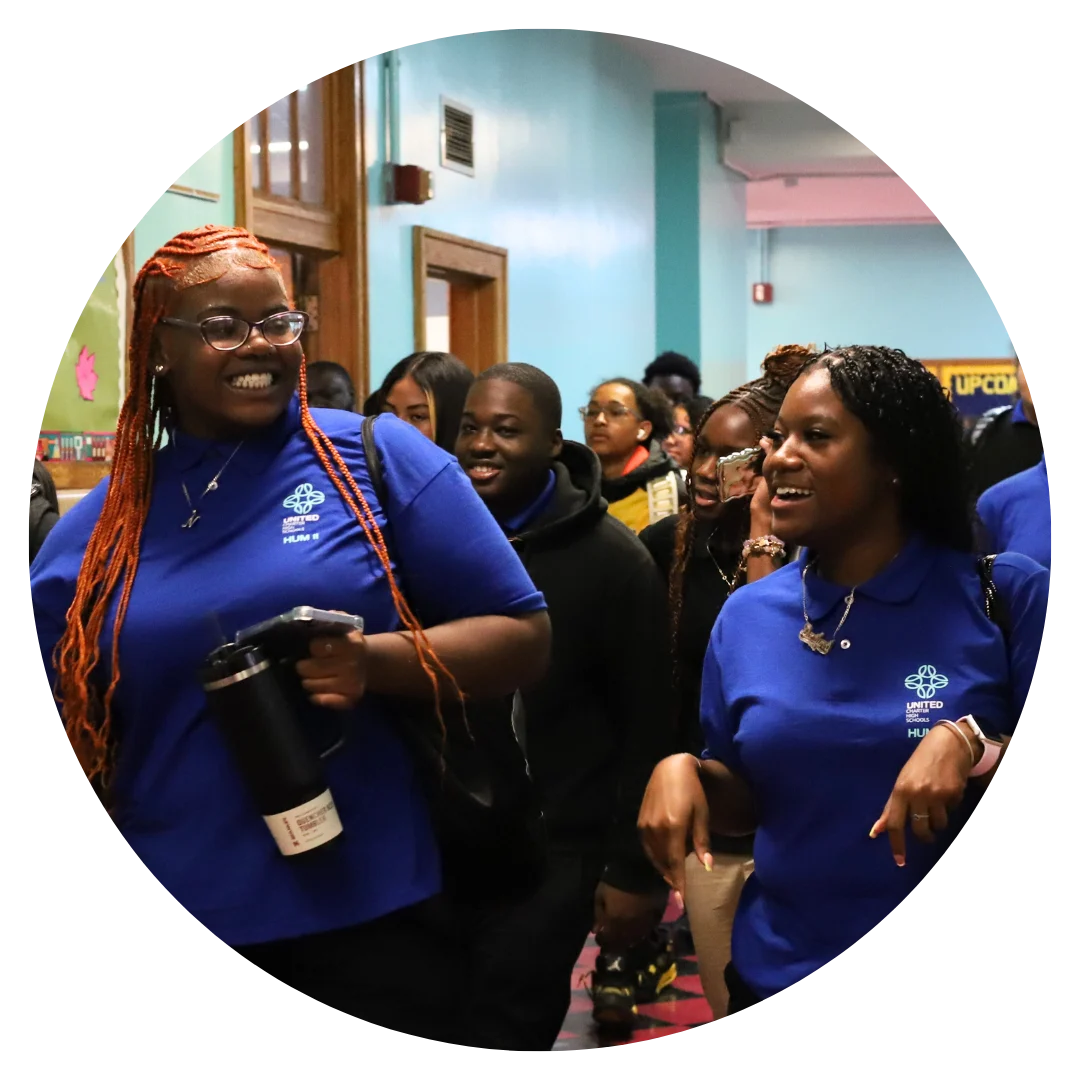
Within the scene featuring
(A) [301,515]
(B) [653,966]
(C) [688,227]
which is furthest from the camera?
(C) [688,227]

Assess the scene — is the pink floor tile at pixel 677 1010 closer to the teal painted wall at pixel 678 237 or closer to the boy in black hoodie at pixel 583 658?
the boy in black hoodie at pixel 583 658

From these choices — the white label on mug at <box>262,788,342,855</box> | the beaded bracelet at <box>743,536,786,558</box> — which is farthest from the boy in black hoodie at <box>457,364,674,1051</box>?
the white label on mug at <box>262,788,342,855</box>

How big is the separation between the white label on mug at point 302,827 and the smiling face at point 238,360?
1.49ft

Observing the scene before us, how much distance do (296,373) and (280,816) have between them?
529mm

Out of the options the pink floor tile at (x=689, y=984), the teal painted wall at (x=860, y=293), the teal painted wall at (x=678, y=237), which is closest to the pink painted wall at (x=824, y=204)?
the teal painted wall at (x=860, y=293)

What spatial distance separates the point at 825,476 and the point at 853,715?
11.3 inches

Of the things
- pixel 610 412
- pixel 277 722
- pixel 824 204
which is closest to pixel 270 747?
pixel 277 722

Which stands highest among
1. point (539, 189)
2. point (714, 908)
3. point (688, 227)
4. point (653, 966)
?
point (688, 227)

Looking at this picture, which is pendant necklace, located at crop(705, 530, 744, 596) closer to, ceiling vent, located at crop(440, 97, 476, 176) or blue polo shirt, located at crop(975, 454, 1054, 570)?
blue polo shirt, located at crop(975, 454, 1054, 570)

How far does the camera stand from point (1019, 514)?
2518 millimetres

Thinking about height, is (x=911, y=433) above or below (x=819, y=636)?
above

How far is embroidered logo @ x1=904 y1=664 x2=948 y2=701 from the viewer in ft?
5.66

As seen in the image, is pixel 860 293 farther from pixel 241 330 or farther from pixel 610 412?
pixel 241 330

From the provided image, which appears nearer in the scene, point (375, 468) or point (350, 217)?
point (375, 468)
